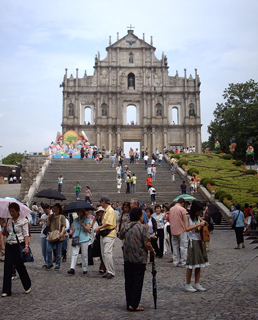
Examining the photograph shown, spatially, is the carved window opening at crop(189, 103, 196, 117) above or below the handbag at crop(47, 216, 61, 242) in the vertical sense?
above

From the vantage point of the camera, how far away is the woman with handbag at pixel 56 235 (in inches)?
388

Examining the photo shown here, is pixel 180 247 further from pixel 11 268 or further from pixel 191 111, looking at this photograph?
pixel 191 111

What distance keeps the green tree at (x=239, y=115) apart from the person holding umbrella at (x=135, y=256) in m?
39.3

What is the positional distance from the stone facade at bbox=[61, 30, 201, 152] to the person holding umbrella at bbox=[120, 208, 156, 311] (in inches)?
1690

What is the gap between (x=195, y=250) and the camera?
743 cm

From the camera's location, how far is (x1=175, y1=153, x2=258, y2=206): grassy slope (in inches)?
1000

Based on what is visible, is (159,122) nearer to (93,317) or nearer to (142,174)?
(142,174)

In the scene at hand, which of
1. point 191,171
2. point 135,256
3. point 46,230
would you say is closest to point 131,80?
point 191,171

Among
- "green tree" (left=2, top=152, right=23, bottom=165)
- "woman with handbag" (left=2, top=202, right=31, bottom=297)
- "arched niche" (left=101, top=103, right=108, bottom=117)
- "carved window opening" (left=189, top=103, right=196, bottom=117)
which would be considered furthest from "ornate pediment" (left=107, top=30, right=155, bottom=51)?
"woman with handbag" (left=2, top=202, right=31, bottom=297)

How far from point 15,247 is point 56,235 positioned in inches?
91.3

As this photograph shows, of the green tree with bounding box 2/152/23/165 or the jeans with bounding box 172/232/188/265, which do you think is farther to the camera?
the green tree with bounding box 2/152/23/165

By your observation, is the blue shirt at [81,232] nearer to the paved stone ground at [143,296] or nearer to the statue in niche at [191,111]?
the paved stone ground at [143,296]

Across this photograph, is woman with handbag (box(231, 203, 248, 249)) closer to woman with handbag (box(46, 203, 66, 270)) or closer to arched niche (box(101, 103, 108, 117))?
woman with handbag (box(46, 203, 66, 270))

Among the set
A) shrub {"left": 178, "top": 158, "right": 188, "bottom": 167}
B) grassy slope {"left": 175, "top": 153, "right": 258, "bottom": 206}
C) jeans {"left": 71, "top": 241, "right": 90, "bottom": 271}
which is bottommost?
jeans {"left": 71, "top": 241, "right": 90, "bottom": 271}
